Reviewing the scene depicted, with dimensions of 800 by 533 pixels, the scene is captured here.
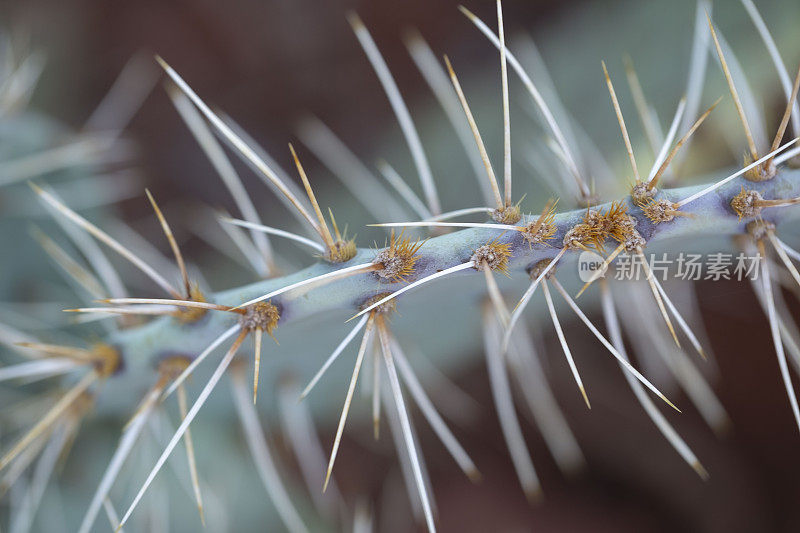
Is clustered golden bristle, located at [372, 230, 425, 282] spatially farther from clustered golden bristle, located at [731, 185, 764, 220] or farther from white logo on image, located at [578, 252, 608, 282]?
clustered golden bristle, located at [731, 185, 764, 220]

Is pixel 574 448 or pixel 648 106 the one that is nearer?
pixel 648 106

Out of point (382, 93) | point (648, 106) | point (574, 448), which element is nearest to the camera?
point (648, 106)

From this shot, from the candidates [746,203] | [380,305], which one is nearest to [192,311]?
[380,305]

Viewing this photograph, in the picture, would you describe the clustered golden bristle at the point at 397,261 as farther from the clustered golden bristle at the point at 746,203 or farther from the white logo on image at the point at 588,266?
the clustered golden bristle at the point at 746,203

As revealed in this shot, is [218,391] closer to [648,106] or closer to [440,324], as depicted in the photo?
[440,324]

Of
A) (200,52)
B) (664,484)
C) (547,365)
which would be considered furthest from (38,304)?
(664,484)

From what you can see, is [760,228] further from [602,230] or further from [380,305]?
[380,305]

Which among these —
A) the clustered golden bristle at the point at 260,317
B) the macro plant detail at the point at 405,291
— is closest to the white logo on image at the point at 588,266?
the macro plant detail at the point at 405,291
